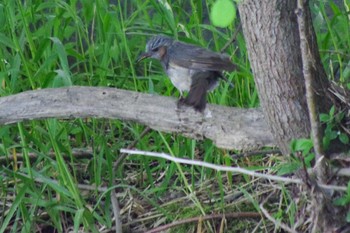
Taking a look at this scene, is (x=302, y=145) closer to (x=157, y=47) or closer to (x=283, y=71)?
(x=283, y=71)

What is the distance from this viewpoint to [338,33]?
17.4ft

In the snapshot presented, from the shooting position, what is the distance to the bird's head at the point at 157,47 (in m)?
4.94

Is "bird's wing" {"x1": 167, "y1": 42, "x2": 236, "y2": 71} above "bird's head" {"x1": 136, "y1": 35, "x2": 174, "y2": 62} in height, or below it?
above

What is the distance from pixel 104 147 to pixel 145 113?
682 mm

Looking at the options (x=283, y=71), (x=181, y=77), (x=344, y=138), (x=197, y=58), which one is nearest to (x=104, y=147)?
(x=181, y=77)

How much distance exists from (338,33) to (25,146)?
1710mm

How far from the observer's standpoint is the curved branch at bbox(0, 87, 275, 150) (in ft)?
13.5

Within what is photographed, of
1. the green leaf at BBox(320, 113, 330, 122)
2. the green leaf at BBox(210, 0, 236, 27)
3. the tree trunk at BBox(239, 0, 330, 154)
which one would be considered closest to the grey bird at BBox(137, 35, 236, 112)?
the tree trunk at BBox(239, 0, 330, 154)

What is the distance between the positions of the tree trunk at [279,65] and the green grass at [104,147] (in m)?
0.62

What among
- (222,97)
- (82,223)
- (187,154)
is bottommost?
(82,223)

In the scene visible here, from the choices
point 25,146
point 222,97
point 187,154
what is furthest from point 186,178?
point 25,146

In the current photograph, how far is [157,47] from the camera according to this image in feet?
16.3

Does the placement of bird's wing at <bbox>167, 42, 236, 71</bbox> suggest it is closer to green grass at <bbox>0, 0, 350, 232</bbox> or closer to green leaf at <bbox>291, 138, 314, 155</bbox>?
green grass at <bbox>0, 0, 350, 232</bbox>

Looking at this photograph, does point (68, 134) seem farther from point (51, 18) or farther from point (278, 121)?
point (278, 121)
